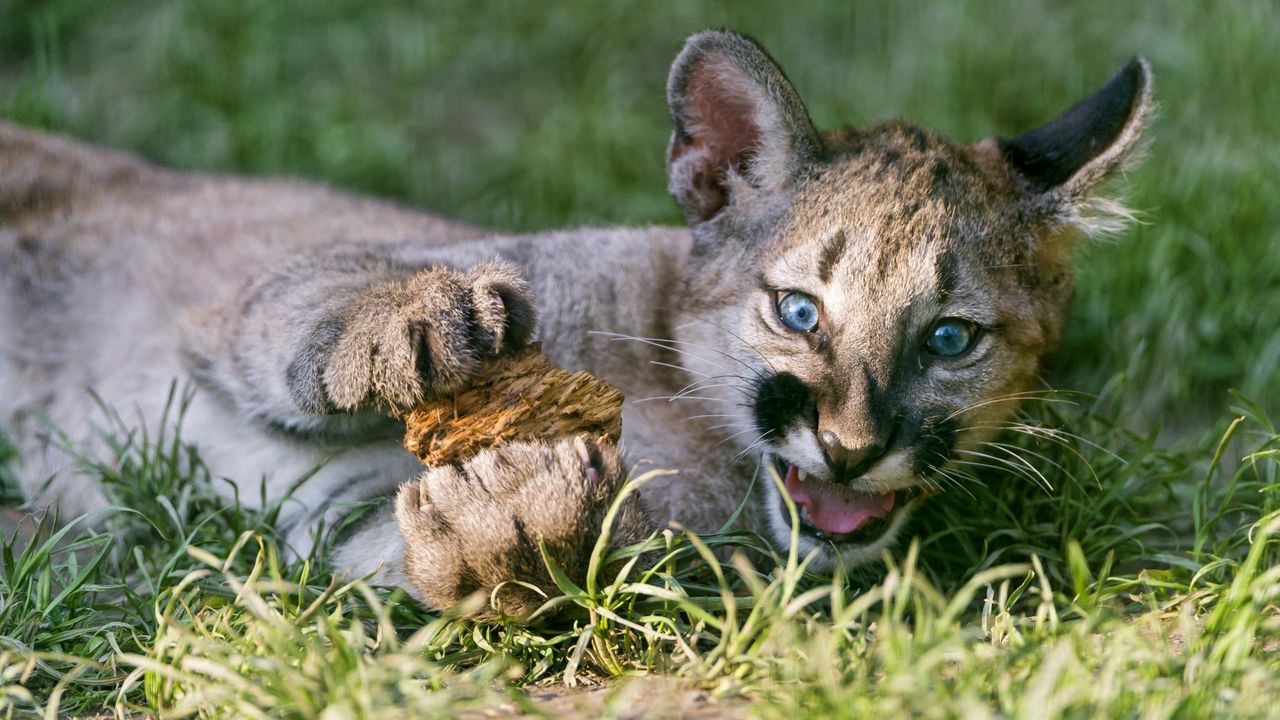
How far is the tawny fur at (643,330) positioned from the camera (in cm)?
301

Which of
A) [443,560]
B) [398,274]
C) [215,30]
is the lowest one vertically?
[443,560]

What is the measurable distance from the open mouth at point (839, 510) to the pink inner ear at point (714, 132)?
3.06 ft

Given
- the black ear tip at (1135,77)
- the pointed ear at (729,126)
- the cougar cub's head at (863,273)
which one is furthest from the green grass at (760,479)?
the pointed ear at (729,126)

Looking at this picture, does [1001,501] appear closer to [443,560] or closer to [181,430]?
[443,560]

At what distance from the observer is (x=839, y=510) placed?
3.39 m

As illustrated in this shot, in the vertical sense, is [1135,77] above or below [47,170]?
above

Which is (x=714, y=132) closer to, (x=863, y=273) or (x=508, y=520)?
(x=863, y=273)

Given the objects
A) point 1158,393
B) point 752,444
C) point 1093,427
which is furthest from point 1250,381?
point 752,444

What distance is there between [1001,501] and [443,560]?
1.76 metres

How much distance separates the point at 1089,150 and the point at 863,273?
86 cm

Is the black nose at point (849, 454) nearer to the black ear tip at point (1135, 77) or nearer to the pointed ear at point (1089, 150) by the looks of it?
the pointed ear at point (1089, 150)

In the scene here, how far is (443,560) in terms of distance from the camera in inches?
112

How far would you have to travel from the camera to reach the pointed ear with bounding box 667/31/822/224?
3578 millimetres

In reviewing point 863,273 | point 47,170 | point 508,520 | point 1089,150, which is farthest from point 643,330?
point 47,170
